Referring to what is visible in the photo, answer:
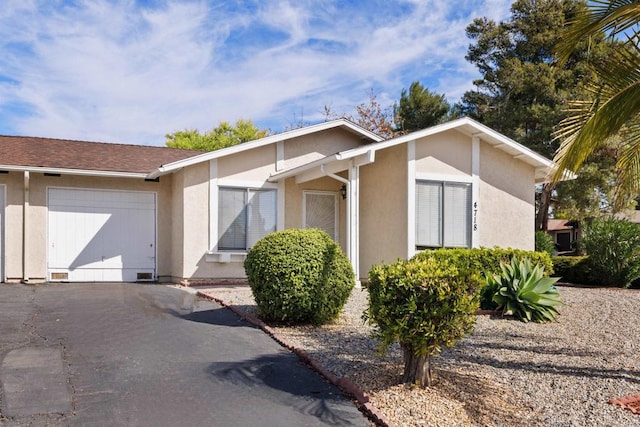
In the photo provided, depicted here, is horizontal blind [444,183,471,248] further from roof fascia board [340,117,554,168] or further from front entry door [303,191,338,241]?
front entry door [303,191,338,241]

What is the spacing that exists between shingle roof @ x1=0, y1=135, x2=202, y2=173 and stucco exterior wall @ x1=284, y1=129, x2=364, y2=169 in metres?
3.74

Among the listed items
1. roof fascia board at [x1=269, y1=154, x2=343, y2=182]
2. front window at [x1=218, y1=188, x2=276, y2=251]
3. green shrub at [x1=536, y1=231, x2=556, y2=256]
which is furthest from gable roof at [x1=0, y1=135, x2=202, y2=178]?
green shrub at [x1=536, y1=231, x2=556, y2=256]

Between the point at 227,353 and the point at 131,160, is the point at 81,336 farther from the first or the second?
the point at 131,160

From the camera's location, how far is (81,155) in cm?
1526

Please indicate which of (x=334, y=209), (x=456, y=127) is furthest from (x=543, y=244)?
(x=334, y=209)

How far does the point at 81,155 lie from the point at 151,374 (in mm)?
10862

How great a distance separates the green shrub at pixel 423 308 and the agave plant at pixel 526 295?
4.23m

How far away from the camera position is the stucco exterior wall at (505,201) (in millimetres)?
14523

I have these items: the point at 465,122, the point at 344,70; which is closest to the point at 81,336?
the point at 465,122

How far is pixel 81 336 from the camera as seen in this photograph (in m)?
7.69

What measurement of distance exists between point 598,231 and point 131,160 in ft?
42.9

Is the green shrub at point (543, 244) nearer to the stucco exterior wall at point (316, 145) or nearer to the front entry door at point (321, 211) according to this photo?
the stucco exterior wall at point (316, 145)

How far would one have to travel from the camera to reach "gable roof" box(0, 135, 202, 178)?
1371 centimetres

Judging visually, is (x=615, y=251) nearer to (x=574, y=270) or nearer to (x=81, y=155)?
(x=574, y=270)
